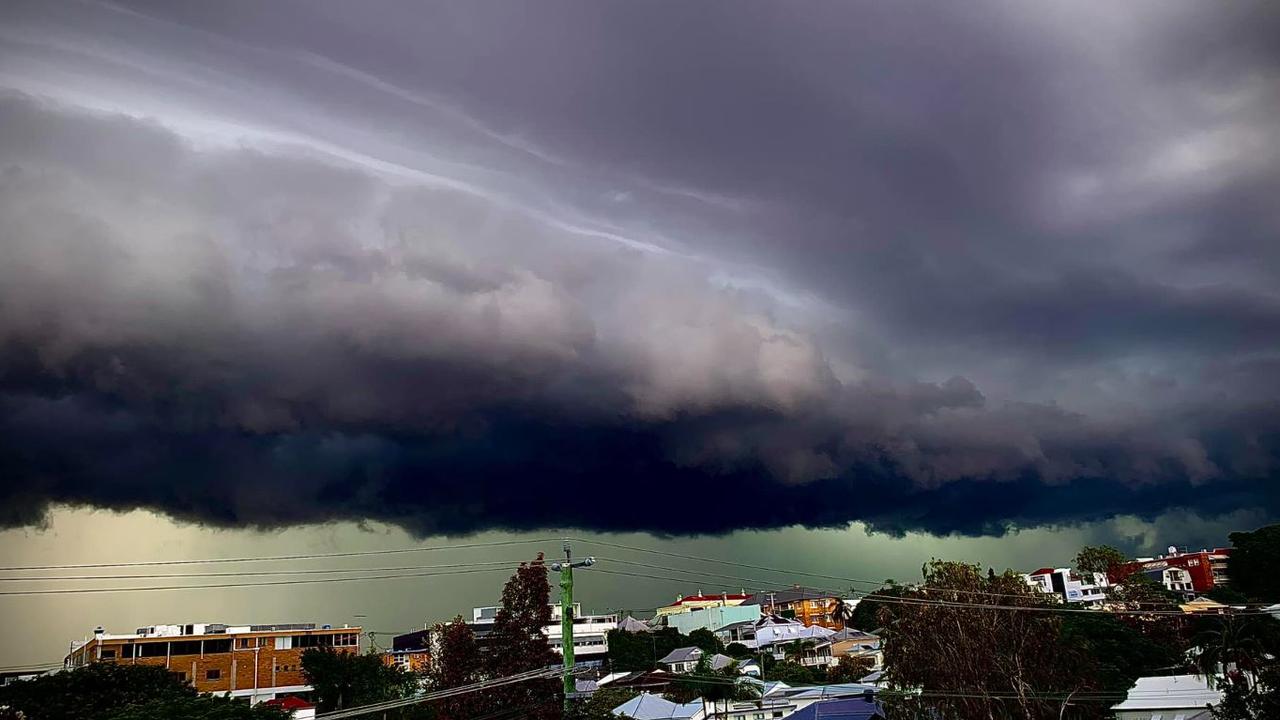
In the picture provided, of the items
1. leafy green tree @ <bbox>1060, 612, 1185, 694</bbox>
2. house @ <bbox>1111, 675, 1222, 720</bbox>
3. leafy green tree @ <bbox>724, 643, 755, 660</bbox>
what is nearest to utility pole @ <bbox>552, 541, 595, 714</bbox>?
house @ <bbox>1111, 675, 1222, 720</bbox>

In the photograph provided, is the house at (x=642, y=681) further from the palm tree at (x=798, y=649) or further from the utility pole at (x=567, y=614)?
the utility pole at (x=567, y=614)

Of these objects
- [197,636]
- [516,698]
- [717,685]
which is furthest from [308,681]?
[516,698]

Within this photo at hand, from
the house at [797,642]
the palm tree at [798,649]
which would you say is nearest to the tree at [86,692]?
the palm tree at [798,649]

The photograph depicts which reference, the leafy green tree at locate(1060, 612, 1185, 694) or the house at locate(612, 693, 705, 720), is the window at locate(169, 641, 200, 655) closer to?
the house at locate(612, 693, 705, 720)

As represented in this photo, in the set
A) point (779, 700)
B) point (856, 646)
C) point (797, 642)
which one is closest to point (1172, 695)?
point (779, 700)

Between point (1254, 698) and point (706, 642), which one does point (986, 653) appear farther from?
point (706, 642)

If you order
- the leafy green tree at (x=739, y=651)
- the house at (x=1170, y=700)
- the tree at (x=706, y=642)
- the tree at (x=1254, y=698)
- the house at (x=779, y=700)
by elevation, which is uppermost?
the tree at (x=1254, y=698)
